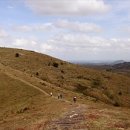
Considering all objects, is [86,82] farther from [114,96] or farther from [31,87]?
[31,87]

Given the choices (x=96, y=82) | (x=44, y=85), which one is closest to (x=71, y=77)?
(x=96, y=82)

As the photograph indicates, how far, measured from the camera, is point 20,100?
209 ft

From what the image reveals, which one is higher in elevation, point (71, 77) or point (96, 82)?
point (71, 77)

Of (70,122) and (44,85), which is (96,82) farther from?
(70,122)

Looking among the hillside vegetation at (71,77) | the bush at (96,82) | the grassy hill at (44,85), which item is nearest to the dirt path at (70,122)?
the grassy hill at (44,85)

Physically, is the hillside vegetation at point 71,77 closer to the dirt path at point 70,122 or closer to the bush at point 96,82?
the bush at point 96,82

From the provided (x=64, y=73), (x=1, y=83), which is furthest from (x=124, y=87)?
(x=1, y=83)

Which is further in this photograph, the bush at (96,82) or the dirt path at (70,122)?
the bush at (96,82)

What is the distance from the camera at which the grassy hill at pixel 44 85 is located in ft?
190

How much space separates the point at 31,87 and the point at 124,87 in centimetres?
6422

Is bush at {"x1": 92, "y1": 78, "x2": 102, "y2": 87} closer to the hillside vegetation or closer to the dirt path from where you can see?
the hillside vegetation

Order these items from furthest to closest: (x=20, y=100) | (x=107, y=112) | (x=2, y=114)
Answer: (x=20, y=100) < (x=2, y=114) < (x=107, y=112)

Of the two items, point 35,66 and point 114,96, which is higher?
point 35,66

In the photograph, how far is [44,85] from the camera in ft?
269
